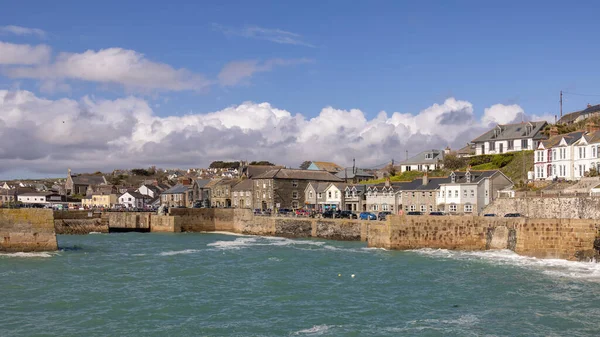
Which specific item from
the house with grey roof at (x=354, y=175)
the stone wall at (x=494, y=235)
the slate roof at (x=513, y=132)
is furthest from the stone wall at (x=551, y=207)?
the house with grey roof at (x=354, y=175)

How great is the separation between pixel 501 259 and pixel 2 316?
27529 mm

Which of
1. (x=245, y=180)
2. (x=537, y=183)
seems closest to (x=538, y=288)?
(x=537, y=183)

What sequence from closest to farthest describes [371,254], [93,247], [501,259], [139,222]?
[501,259] → [371,254] → [93,247] → [139,222]

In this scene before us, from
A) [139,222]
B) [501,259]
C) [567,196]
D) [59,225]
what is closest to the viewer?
[501,259]

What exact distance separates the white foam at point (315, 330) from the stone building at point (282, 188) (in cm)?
5698

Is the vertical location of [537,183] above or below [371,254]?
above

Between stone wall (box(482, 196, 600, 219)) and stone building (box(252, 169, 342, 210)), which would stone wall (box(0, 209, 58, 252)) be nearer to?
stone wall (box(482, 196, 600, 219))

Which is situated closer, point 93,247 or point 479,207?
point 93,247

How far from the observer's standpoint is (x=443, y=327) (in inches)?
827

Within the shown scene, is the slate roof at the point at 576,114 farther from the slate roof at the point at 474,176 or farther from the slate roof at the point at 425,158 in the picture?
the slate roof at the point at 474,176

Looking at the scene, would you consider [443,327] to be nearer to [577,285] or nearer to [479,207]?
[577,285]

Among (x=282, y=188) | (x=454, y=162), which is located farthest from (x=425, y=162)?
(x=282, y=188)

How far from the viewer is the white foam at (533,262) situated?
30.9 m

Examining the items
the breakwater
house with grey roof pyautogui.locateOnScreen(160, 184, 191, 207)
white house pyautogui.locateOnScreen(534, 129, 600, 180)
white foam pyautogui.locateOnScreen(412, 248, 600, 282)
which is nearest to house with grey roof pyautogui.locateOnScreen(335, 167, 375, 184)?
house with grey roof pyautogui.locateOnScreen(160, 184, 191, 207)
